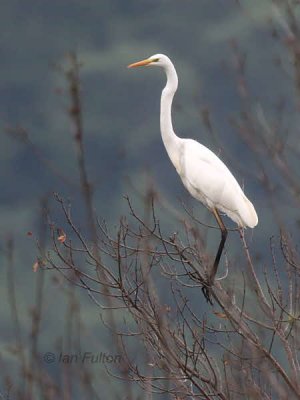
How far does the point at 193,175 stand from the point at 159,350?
8.84ft

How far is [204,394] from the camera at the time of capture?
3.83 m

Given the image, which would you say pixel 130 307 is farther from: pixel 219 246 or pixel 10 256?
pixel 219 246

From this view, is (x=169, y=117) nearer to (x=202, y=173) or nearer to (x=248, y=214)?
(x=202, y=173)

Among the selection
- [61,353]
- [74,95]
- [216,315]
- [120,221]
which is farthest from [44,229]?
[216,315]

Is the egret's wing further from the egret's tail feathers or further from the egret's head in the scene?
the egret's head

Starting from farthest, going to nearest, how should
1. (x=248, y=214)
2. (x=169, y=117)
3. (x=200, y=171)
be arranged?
1. (x=169, y=117)
2. (x=200, y=171)
3. (x=248, y=214)

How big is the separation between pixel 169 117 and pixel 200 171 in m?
0.56

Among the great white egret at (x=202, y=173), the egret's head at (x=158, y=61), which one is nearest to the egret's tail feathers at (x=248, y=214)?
the great white egret at (x=202, y=173)

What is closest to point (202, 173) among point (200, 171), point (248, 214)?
point (200, 171)

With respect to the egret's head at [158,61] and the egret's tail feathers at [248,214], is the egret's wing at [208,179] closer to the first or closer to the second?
the egret's tail feathers at [248,214]

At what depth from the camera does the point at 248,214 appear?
21.2 ft

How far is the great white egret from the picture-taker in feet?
21.6

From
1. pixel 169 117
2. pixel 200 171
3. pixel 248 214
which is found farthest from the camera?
pixel 169 117

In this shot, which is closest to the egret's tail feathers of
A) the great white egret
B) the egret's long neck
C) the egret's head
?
the great white egret
